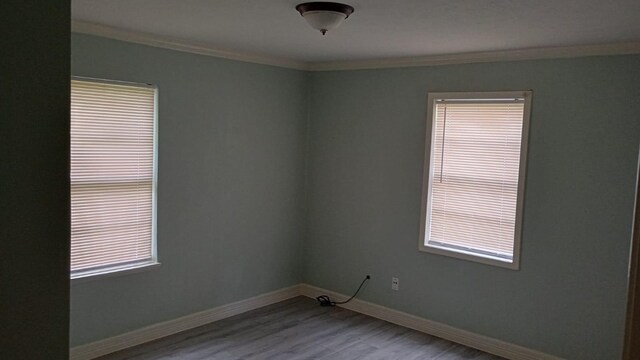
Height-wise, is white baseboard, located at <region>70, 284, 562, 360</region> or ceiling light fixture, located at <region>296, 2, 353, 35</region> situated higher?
ceiling light fixture, located at <region>296, 2, 353, 35</region>

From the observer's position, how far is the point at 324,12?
2.73 m

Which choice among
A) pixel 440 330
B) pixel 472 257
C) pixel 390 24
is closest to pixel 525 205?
pixel 472 257

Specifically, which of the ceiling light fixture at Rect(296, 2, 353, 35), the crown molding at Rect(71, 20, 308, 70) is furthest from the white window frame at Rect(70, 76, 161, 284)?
the ceiling light fixture at Rect(296, 2, 353, 35)

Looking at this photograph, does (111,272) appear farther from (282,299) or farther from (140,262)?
(282,299)

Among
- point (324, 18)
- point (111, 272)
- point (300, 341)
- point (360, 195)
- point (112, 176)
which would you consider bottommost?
point (300, 341)

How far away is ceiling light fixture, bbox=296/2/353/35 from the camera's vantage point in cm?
272

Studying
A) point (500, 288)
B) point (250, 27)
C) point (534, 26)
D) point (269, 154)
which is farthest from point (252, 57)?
point (500, 288)

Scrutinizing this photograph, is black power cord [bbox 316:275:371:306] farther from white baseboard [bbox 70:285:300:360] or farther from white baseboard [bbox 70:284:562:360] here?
white baseboard [bbox 70:285:300:360]

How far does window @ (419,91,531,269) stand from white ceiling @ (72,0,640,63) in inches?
18.8

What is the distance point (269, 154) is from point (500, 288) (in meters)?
2.39

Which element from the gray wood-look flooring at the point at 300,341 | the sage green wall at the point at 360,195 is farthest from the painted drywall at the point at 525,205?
the gray wood-look flooring at the point at 300,341

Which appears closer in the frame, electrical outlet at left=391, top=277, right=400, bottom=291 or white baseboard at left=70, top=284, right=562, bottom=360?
white baseboard at left=70, top=284, right=562, bottom=360

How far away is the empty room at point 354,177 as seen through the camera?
11.8ft

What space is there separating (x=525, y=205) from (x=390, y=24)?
1837 millimetres
